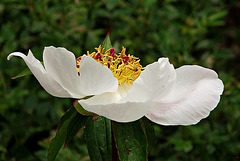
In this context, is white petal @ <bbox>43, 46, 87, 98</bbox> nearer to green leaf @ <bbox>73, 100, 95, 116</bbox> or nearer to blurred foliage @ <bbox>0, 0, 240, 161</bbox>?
green leaf @ <bbox>73, 100, 95, 116</bbox>

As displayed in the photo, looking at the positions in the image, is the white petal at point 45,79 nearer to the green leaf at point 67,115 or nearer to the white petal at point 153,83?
the green leaf at point 67,115

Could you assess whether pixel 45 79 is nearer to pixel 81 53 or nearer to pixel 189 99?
pixel 189 99

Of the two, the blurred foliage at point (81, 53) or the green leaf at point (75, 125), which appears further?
the blurred foliage at point (81, 53)

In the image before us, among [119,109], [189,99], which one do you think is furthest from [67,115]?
[189,99]

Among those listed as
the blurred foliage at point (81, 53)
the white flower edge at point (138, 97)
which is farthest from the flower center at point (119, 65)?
the blurred foliage at point (81, 53)

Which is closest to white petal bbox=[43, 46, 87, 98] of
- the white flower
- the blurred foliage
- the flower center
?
the white flower

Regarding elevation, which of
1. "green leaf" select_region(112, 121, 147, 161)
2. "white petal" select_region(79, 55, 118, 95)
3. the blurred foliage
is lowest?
the blurred foliage
